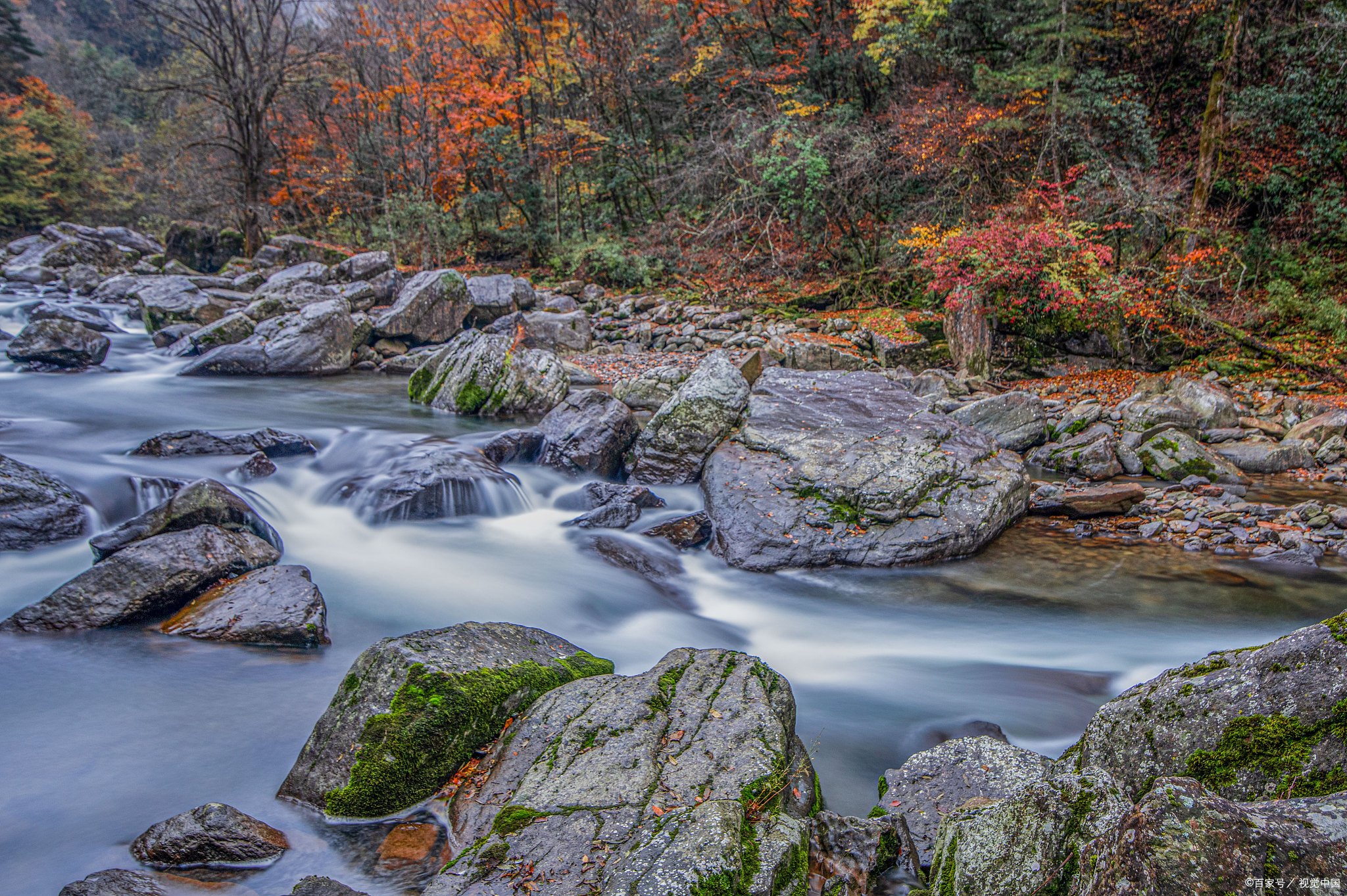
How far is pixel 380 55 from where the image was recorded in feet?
68.0

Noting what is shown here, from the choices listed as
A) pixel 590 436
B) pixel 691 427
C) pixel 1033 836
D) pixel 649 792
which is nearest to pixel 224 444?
pixel 590 436

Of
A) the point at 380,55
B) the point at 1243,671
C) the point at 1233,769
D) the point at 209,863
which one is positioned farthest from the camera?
the point at 380,55

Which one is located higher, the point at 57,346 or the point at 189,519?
the point at 57,346

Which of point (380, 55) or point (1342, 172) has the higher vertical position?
point (380, 55)

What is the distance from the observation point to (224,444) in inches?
342

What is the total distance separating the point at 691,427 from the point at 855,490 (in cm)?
225

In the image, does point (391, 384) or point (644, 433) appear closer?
point (644, 433)

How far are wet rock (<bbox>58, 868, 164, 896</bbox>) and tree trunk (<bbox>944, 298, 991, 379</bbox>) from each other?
1235 centimetres

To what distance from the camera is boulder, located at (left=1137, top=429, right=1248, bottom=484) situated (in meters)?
8.55

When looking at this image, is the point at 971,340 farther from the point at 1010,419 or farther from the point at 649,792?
the point at 649,792

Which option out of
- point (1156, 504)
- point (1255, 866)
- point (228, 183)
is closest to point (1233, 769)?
point (1255, 866)

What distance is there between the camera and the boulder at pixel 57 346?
1243 centimetres

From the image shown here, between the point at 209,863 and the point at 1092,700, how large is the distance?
5.50 meters

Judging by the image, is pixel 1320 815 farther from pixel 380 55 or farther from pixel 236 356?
pixel 380 55
